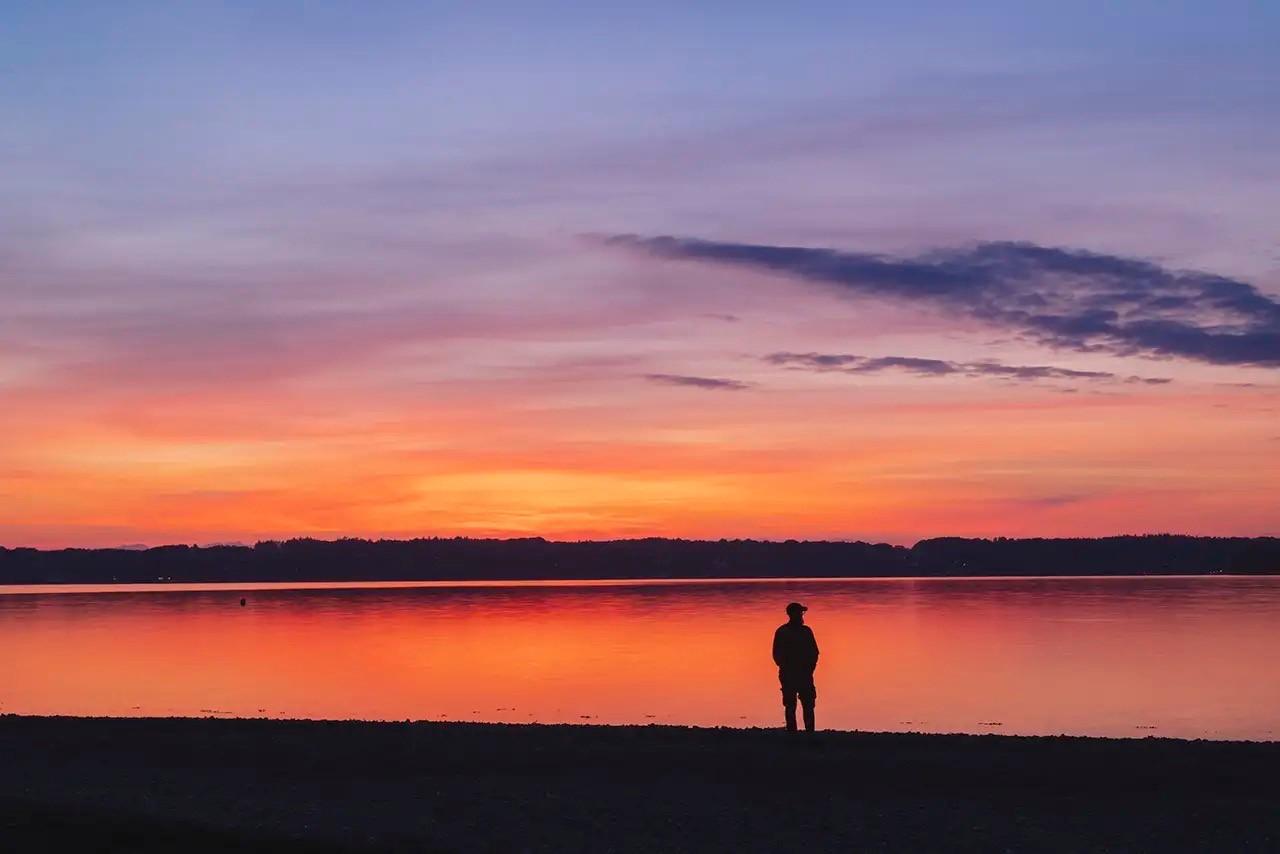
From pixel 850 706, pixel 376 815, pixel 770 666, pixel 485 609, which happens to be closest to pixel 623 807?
pixel 376 815

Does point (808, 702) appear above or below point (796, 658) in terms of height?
below

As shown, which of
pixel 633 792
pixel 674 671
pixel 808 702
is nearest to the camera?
pixel 633 792

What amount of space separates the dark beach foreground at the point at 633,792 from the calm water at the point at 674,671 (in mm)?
15013

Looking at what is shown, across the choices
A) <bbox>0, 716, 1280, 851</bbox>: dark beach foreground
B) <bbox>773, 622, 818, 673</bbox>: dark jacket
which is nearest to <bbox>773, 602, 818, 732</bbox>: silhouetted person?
<bbox>773, 622, 818, 673</bbox>: dark jacket

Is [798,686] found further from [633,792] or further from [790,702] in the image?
[633,792]

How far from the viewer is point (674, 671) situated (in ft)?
191

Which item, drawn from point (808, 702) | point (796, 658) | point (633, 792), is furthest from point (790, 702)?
point (633, 792)

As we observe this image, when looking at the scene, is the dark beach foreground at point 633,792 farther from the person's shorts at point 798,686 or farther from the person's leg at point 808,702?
the person's shorts at point 798,686

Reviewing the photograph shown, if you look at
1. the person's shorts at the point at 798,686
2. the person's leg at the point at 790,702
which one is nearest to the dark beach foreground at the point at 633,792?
the person's leg at the point at 790,702

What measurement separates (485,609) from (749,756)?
127727 mm

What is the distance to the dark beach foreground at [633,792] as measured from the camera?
15273 mm

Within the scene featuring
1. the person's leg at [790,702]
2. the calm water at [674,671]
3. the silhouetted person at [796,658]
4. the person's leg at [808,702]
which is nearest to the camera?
the silhouetted person at [796,658]

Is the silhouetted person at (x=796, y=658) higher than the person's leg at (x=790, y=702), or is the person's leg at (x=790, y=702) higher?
the silhouetted person at (x=796, y=658)

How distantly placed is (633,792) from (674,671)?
132 ft
